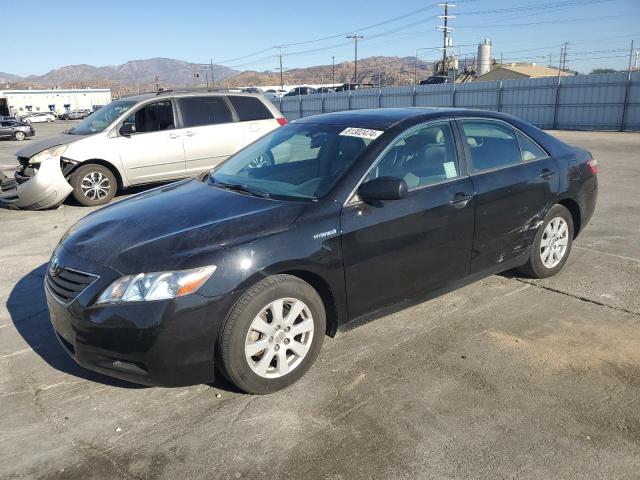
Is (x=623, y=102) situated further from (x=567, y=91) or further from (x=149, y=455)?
(x=149, y=455)

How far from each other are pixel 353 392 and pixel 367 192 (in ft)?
4.05

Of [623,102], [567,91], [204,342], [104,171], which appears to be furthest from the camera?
[567,91]

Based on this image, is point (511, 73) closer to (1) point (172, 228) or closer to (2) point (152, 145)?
(2) point (152, 145)

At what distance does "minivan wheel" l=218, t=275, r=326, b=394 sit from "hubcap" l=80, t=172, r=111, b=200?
262 inches

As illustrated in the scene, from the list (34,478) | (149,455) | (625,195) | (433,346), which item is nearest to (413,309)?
(433,346)

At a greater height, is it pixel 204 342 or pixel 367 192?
pixel 367 192

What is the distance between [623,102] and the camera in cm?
2425

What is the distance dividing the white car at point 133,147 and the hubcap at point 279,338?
6.49m

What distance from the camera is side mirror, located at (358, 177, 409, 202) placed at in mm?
3291

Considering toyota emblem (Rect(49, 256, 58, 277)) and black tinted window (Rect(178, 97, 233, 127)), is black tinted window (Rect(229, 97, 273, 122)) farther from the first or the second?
toyota emblem (Rect(49, 256, 58, 277))

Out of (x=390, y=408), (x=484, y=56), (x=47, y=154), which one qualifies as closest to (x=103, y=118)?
(x=47, y=154)

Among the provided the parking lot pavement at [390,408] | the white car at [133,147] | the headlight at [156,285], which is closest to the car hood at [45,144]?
the white car at [133,147]

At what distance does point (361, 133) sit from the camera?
3793mm

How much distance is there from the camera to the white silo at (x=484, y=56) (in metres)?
56.3
